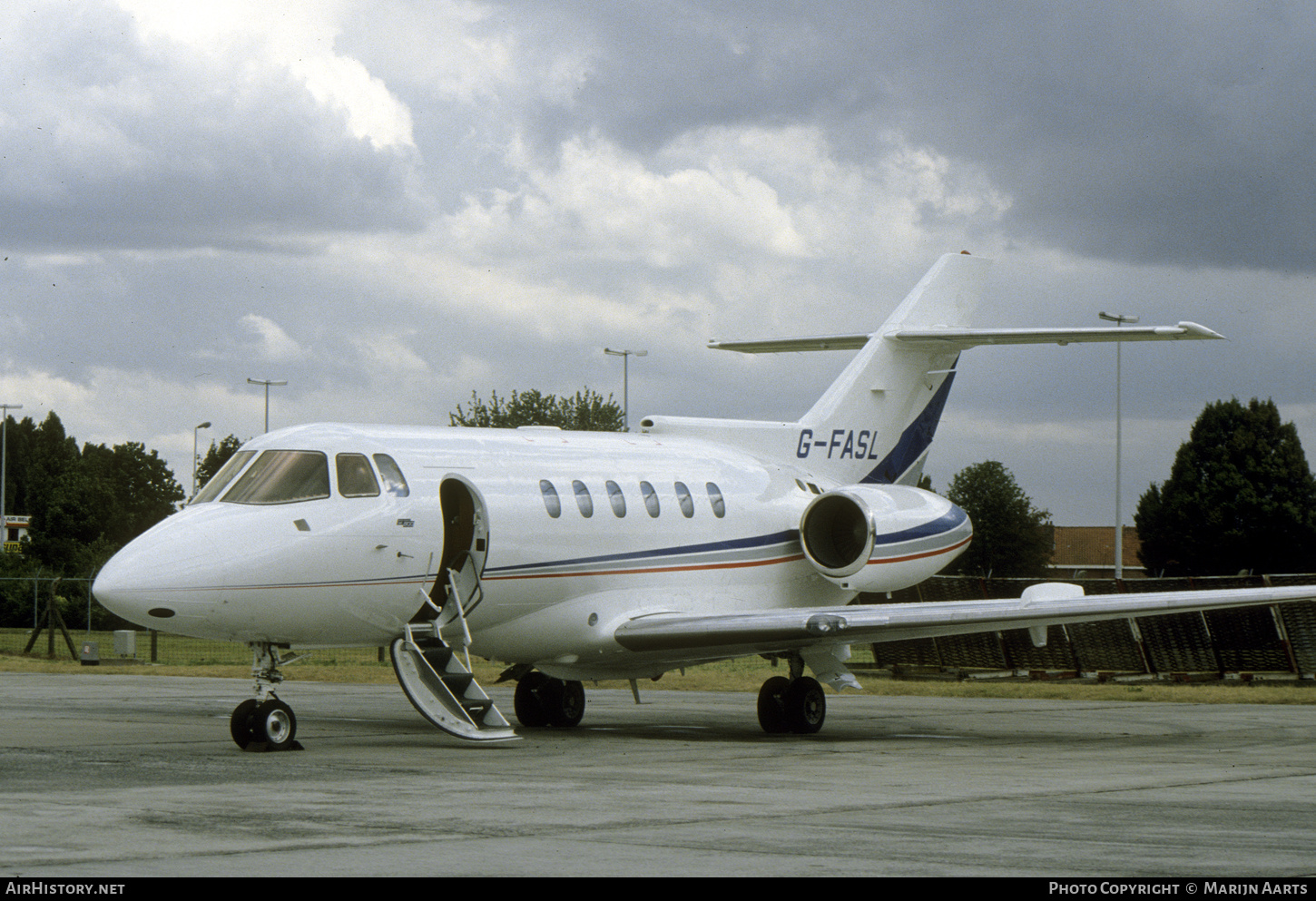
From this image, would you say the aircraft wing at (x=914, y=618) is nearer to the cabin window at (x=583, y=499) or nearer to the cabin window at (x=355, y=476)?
the cabin window at (x=583, y=499)

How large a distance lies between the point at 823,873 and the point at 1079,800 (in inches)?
180

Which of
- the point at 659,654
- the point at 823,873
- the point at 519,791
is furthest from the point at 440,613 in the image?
the point at 823,873

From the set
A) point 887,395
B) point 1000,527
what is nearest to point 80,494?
point 1000,527

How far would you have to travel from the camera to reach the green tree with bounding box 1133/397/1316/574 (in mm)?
72312

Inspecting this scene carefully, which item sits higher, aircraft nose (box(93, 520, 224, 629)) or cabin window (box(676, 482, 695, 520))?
cabin window (box(676, 482, 695, 520))

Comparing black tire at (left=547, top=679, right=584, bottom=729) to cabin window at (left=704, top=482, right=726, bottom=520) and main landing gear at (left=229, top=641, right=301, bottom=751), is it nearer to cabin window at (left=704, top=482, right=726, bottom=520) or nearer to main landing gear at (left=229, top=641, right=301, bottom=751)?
cabin window at (left=704, top=482, right=726, bottom=520)

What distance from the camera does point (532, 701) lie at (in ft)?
69.8

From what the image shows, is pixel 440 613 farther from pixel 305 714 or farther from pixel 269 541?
pixel 305 714

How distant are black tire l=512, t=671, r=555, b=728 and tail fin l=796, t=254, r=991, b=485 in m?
5.21

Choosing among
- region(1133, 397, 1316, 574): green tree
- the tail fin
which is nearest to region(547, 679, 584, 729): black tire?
the tail fin

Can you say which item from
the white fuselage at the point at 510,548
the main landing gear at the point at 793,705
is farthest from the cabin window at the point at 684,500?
the main landing gear at the point at 793,705

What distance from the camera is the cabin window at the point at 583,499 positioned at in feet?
62.7
